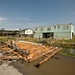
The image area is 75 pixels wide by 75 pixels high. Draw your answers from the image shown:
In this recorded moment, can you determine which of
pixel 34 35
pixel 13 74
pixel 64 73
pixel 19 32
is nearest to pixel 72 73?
pixel 64 73

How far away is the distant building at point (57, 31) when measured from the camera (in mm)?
45906

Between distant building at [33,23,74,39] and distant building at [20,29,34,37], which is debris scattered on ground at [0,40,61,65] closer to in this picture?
distant building at [33,23,74,39]

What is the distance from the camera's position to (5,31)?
66.4 metres

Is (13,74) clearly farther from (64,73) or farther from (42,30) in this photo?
(42,30)

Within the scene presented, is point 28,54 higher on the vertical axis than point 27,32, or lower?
lower

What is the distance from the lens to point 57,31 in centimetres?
4912

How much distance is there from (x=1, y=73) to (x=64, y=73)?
5.44 metres

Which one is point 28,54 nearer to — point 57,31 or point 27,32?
point 57,31

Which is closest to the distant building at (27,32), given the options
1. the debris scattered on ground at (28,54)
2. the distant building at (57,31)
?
the distant building at (57,31)

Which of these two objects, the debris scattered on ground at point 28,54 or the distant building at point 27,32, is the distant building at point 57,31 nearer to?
the distant building at point 27,32

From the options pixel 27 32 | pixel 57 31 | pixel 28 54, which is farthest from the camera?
pixel 27 32

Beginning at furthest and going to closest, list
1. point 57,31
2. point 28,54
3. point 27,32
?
point 27,32 → point 57,31 → point 28,54

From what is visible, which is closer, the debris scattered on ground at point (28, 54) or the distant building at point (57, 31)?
the debris scattered on ground at point (28, 54)

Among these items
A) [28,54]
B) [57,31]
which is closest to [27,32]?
[57,31]
